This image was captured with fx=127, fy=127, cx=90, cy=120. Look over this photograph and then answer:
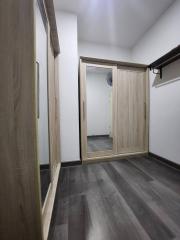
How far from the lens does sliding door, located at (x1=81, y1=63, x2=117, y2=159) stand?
2307 mm

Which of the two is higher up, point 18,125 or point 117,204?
point 18,125

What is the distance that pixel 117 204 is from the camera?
1.29 metres

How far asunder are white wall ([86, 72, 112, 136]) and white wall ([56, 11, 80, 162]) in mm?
265

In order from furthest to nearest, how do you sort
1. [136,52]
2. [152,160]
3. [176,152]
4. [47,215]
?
[136,52] < [152,160] < [176,152] < [47,215]

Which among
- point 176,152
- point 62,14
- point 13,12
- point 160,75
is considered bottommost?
point 176,152

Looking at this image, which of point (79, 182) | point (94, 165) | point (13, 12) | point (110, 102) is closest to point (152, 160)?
point (94, 165)

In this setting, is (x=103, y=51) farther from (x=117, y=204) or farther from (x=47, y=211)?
(x=47, y=211)

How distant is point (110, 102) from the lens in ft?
8.27

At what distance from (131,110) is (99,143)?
0.94 meters

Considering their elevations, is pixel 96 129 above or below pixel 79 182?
above

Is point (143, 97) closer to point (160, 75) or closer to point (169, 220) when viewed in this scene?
point (160, 75)

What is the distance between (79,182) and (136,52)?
3191 mm

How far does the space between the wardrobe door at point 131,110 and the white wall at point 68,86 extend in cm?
88

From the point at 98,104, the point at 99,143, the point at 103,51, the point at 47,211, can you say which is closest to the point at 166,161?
the point at 99,143
